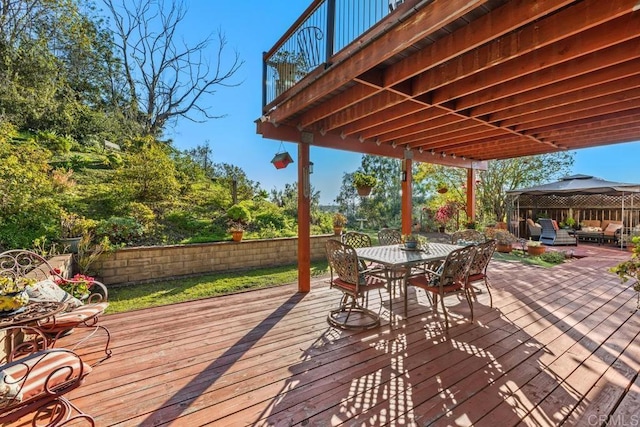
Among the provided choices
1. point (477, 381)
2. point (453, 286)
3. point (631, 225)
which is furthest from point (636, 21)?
point (631, 225)

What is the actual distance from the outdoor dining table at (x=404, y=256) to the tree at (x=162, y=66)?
34.7ft

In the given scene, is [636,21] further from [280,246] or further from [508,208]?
[508,208]

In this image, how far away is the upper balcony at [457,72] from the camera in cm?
196

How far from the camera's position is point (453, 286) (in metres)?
3.17

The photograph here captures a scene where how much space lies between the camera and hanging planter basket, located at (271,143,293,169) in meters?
4.39

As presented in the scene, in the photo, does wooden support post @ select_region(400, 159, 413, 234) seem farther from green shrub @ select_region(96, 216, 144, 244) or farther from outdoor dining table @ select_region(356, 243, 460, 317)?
green shrub @ select_region(96, 216, 144, 244)

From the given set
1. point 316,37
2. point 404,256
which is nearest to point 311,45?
point 316,37

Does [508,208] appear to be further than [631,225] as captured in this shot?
Yes

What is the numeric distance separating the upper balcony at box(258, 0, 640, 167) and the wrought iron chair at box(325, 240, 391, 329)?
68.5 inches

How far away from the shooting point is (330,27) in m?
2.96

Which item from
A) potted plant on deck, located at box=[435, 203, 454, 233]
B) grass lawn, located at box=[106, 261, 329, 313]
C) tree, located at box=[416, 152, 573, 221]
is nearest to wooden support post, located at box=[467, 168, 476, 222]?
potted plant on deck, located at box=[435, 203, 454, 233]

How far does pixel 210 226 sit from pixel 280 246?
5.39 feet

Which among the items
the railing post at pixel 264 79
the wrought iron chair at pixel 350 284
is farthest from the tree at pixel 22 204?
the wrought iron chair at pixel 350 284

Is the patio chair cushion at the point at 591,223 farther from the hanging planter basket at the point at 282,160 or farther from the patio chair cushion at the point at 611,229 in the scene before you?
the hanging planter basket at the point at 282,160
